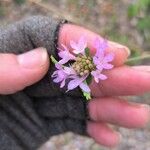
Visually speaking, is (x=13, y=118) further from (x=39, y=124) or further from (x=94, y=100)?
(x=94, y=100)

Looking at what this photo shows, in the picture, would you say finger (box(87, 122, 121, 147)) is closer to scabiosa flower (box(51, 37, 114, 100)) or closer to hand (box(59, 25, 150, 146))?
hand (box(59, 25, 150, 146))

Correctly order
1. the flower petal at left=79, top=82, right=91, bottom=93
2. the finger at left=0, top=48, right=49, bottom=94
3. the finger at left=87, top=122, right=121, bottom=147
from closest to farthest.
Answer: the flower petal at left=79, top=82, right=91, bottom=93, the finger at left=0, top=48, right=49, bottom=94, the finger at left=87, top=122, right=121, bottom=147

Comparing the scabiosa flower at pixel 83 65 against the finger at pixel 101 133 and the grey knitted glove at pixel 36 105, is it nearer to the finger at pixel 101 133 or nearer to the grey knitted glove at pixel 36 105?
the grey knitted glove at pixel 36 105

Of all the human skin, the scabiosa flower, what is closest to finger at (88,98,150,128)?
the human skin

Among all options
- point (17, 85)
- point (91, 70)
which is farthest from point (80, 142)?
point (91, 70)

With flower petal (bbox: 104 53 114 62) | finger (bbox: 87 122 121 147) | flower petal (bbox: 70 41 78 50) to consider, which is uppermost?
flower petal (bbox: 70 41 78 50)

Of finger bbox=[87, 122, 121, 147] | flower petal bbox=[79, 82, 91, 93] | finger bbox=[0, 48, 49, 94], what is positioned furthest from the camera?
finger bbox=[87, 122, 121, 147]
